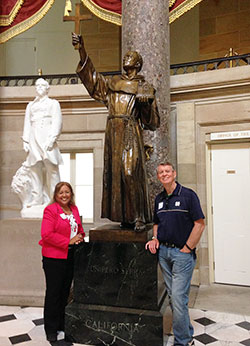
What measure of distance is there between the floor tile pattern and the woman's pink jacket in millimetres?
784

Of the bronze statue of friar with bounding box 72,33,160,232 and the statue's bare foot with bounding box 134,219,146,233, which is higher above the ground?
the bronze statue of friar with bounding box 72,33,160,232

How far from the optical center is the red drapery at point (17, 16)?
6.25 metres

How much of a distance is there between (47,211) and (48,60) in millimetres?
6803

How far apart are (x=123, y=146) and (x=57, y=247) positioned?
1.01m

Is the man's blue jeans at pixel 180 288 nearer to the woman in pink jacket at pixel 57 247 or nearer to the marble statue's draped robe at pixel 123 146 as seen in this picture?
the marble statue's draped robe at pixel 123 146

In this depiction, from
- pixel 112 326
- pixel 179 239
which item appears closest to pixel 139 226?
pixel 179 239

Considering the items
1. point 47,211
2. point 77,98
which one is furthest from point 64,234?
point 77,98

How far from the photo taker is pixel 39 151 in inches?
190

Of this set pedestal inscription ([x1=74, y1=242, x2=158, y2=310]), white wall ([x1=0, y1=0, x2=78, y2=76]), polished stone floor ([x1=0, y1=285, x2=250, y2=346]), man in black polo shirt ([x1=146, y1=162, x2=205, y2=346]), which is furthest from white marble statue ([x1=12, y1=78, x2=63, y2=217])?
white wall ([x1=0, y1=0, x2=78, y2=76])

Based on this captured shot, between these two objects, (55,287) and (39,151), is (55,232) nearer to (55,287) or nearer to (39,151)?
(55,287)

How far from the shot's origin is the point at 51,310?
3.09 metres

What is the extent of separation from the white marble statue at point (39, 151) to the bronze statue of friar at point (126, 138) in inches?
73.2

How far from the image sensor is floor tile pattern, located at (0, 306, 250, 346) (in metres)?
3.19

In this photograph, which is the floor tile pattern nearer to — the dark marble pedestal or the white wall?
the dark marble pedestal
